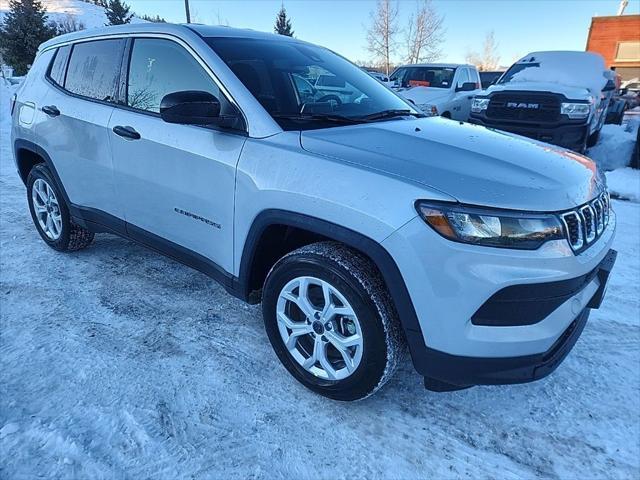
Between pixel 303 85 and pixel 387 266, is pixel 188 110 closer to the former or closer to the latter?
pixel 303 85

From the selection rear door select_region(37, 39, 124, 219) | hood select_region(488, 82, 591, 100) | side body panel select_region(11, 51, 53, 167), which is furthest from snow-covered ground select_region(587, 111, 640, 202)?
side body panel select_region(11, 51, 53, 167)

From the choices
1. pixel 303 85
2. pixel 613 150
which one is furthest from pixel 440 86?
pixel 303 85

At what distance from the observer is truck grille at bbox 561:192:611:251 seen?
1.86m

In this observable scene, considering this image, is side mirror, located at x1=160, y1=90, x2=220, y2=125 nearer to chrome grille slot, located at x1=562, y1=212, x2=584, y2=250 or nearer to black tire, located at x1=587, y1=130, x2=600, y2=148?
chrome grille slot, located at x1=562, y1=212, x2=584, y2=250

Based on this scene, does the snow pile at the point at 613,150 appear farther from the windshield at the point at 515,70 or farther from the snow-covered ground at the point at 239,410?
the snow-covered ground at the point at 239,410

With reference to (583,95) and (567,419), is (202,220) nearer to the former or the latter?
(567,419)

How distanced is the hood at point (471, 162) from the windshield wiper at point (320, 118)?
10 cm

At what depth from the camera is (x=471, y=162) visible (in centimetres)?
205

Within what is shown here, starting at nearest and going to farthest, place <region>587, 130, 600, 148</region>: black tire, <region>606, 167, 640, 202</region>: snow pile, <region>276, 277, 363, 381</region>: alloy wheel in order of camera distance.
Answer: <region>276, 277, 363, 381</region>: alloy wheel < <region>606, 167, 640, 202</region>: snow pile < <region>587, 130, 600, 148</region>: black tire

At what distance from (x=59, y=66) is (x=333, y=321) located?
3.27 meters

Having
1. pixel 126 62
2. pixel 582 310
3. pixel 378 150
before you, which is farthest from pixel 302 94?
pixel 582 310

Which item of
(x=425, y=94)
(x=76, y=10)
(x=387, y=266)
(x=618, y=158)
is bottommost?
(x=618, y=158)

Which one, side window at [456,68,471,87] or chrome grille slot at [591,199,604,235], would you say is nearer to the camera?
chrome grille slot at [591,199,604,235]

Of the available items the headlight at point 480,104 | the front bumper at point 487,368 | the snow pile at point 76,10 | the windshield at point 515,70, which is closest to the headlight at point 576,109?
the headlight at point 480,104
